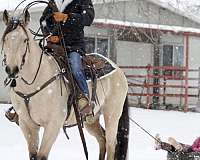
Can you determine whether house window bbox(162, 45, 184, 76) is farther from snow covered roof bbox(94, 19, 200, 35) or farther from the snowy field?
the snowy field

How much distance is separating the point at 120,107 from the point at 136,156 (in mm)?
2020

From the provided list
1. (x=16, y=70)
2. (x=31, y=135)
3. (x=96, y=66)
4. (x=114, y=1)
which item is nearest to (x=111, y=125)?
(x=96, y=66)

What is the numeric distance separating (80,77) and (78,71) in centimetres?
8

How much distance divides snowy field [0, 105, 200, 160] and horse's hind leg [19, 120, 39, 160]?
98.2 inches

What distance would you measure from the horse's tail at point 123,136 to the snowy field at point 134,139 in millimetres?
1440

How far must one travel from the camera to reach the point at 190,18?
72.5 ft

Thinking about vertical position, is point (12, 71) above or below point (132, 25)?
above

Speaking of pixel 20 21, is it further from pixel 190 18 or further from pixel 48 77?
pixel 190 18

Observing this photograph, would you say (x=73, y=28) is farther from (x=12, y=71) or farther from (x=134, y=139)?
(x=134, y=139)

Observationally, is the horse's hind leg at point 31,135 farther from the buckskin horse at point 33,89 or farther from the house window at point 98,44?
the house window at point 98,44

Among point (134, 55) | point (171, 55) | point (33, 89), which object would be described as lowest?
point (171, 55)

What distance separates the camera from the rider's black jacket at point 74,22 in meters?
6.15

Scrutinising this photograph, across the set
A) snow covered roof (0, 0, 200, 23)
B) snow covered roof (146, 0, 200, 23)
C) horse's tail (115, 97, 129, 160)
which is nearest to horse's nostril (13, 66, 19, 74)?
horse's tail (115, 97, 129, 160)

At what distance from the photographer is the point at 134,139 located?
1091 centimetres
